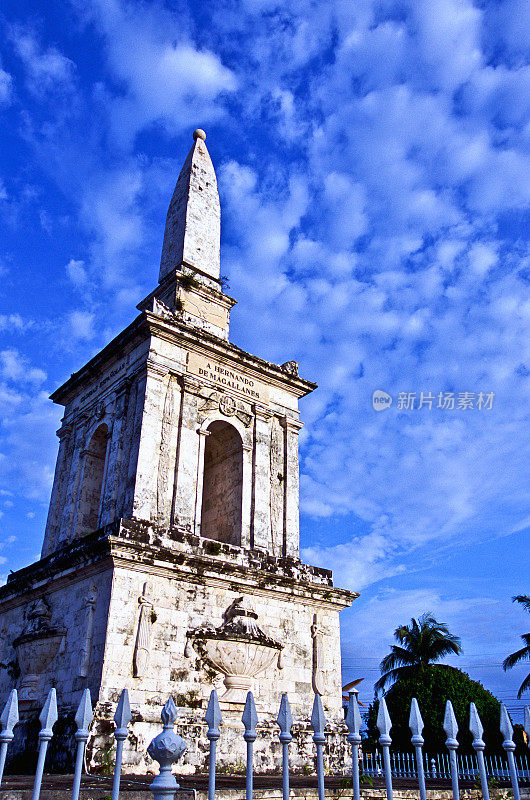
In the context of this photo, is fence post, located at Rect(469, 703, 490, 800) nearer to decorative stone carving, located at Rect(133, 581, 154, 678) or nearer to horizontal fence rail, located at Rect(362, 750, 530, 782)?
decorative stone carving, located at Rect(133, 581, 154, 678)

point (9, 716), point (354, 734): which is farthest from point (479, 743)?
point (9, 716)

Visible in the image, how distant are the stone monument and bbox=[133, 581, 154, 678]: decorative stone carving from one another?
0.02 metres

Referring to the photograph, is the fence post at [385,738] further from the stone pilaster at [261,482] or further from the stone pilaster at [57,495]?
the stone pilaster at [57,495]

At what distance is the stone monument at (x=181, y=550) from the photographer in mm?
12203

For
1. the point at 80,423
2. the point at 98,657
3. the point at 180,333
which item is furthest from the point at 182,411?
the point at 98,657

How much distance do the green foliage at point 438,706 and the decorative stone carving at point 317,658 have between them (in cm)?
1358

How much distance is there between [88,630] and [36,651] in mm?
1948

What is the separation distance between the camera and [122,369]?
16562 millimetres

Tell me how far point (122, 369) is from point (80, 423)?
2456mm

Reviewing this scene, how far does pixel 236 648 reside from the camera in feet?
43.6

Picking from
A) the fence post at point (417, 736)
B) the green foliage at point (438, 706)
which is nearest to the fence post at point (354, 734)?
the fence post at point (417, 736)

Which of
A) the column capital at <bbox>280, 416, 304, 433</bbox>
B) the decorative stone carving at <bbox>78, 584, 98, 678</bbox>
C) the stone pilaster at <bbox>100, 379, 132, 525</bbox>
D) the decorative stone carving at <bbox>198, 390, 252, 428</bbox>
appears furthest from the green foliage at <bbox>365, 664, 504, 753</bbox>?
the decorative stone carving at <bbox>78, 584, 98, 678</bbox>

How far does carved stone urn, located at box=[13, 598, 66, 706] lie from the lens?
1312cm

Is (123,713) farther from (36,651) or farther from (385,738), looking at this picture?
(36,651)
